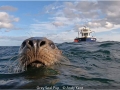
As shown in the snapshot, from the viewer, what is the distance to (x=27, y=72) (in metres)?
5.68

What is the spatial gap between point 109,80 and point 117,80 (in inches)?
10.9

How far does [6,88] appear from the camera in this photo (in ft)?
15.5

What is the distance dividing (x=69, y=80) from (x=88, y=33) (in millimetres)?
43322

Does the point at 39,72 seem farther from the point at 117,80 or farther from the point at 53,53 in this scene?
Result: the point at 117,80

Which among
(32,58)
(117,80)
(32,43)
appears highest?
(32,43)

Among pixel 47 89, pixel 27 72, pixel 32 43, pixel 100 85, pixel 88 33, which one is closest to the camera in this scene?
pixel 47 89

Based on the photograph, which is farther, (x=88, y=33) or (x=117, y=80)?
(x=88, y=33)

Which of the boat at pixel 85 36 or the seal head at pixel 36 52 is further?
the boat at pixel 85 36

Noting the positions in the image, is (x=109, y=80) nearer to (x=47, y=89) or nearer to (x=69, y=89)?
(x=69, y=89)

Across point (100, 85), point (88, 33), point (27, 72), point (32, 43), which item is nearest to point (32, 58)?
point (32, 43)

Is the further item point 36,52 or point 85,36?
point 85,36

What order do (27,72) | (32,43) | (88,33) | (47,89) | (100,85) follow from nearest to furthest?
1. (47,89)
2. (32,43)
3. (100,85)
4. (27,72)
5. (88,33)

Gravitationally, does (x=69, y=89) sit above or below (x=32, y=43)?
below

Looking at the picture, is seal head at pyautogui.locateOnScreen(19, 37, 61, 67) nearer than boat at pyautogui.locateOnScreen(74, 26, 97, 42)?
Yes
